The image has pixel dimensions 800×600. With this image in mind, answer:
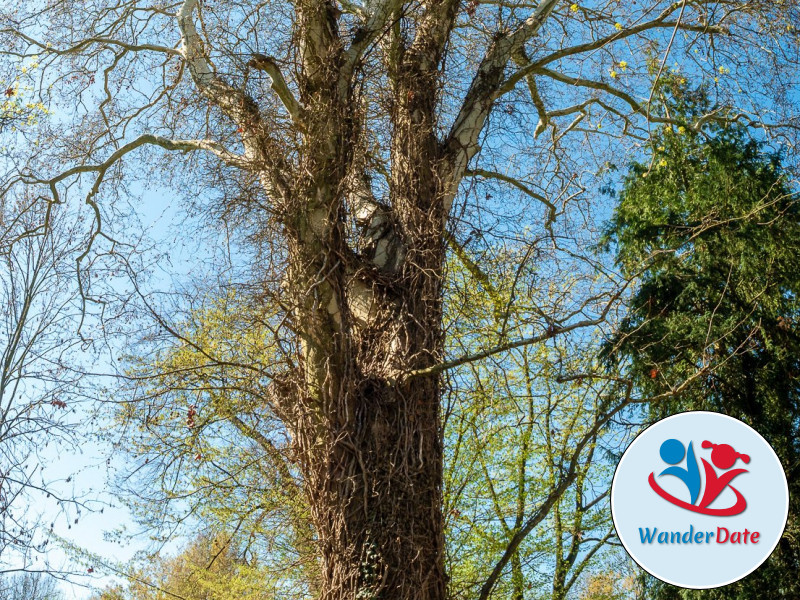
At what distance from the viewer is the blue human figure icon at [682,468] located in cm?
634

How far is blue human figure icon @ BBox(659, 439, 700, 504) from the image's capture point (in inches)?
249

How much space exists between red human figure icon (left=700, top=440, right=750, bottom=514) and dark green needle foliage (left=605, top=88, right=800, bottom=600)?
7.21 ft

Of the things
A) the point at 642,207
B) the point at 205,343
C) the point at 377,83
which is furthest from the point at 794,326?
the point at 205,343

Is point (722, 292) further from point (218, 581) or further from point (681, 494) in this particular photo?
point (218, 581)

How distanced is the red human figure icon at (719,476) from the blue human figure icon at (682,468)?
79mm

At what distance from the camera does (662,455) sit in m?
6.50

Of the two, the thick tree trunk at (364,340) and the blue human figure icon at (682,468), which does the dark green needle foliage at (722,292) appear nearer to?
the blue human figure icon at (682,468)

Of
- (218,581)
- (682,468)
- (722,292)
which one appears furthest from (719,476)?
(218,581)

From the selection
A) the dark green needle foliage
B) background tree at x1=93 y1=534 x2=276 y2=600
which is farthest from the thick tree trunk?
the dark green needle foliage

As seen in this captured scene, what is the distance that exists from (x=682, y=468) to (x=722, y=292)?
3.32 metres

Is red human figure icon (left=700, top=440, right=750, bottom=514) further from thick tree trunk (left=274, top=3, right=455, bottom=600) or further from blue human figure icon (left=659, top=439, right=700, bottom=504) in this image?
thick tree trunk (left=274, top=3, right=455, bottom=600)

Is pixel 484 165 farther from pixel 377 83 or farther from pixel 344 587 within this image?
pixel 344 587

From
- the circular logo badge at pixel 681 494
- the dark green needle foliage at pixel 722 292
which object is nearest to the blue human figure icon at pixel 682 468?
the circular logo badge at pixel 681 494

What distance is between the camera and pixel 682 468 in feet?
20.9
